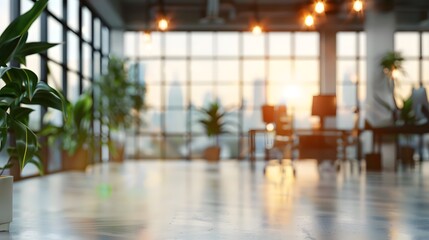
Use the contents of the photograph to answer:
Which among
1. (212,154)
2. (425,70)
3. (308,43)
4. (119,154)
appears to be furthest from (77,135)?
(425,70)

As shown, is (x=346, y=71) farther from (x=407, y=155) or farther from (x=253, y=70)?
(x=407, y=155)

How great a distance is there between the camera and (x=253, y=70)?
600 inches

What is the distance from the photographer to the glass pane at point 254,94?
15266 millimetres

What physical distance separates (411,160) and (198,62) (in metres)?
5.61

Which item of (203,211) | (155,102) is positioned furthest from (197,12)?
(203,211)

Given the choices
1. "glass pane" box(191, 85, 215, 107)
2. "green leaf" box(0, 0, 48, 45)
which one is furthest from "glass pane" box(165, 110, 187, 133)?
"green leaf" box(0, 0, 48, 45)

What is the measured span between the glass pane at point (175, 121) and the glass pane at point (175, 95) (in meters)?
0.19

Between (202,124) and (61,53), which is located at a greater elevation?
(61,53)

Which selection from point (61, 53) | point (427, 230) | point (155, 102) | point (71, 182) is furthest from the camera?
point (155, 102)

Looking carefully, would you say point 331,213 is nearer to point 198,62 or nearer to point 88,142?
point 88,142

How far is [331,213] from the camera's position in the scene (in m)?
4.17

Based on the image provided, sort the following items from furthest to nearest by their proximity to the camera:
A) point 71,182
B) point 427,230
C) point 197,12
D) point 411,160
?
point 197,12
point 411,160
point 71,182
point 427,230

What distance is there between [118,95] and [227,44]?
4.03m

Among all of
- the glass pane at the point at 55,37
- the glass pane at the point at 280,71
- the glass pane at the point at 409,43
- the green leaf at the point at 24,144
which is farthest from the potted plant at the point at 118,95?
the green leaf at the point at 24,144
